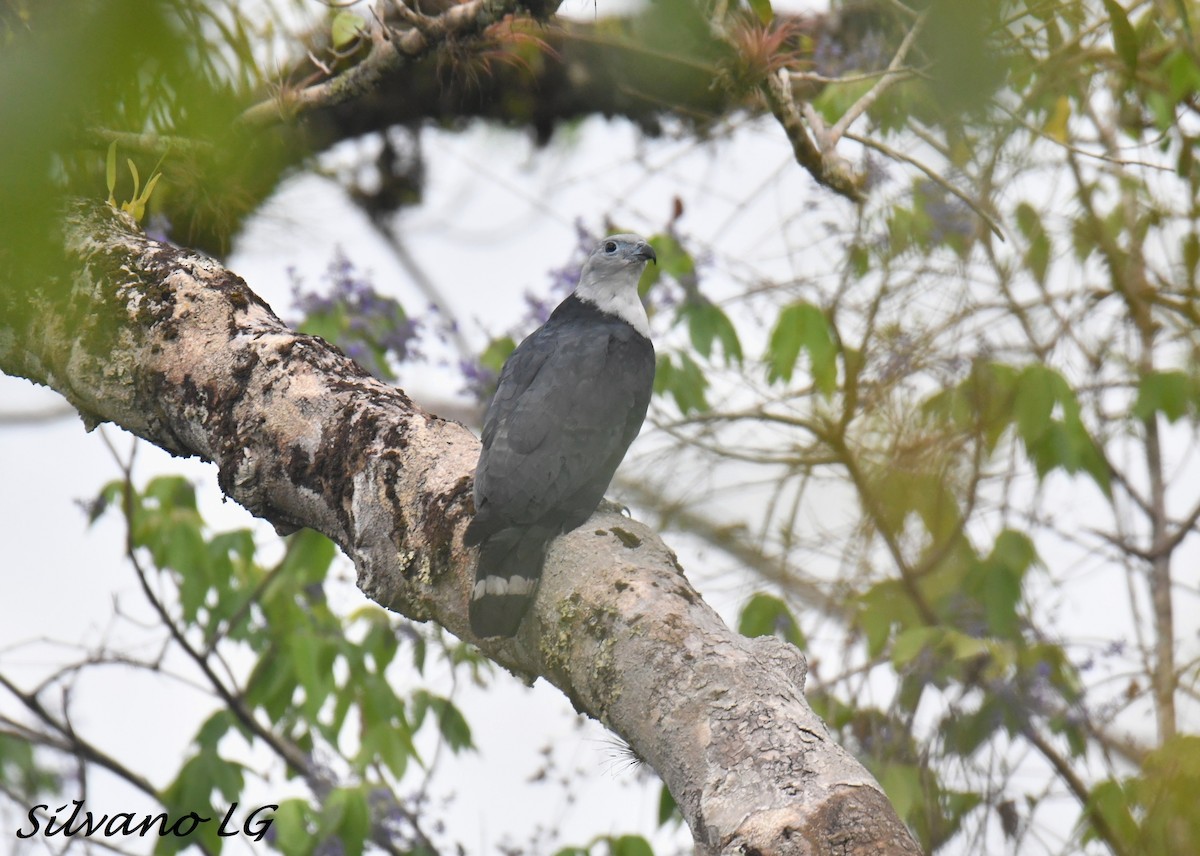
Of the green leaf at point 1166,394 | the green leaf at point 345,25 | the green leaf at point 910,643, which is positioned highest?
the green leaf at point 1166,394

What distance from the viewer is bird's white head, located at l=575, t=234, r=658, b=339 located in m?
4.03

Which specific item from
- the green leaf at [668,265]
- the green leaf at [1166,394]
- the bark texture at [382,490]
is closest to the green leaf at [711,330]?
the green leaf at [668,265]

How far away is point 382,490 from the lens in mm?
2295

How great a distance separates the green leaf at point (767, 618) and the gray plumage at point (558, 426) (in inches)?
30.5

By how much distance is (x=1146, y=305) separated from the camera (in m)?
4.77

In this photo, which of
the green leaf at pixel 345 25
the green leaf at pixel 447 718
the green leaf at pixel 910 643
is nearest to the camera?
the green leaf at pixel 345 25

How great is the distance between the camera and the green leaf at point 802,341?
3785 millimetres

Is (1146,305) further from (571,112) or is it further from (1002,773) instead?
(571,112)

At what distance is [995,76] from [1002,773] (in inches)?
132

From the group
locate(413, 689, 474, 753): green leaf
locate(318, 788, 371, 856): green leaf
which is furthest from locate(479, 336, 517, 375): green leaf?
locate(318, 788, 371, 856): green leaf

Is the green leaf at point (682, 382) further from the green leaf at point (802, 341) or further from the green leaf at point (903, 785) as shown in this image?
the green leaf at point (903, 785)

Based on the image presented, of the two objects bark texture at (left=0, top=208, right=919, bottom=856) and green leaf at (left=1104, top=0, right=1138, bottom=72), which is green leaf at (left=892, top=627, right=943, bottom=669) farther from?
green leaf at (left=1104, top=0, right=1138, bottom=72)

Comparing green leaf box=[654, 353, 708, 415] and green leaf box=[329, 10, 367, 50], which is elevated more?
green leaf box=[654, 353, 708, 415]

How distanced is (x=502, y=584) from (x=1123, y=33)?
166 cm
